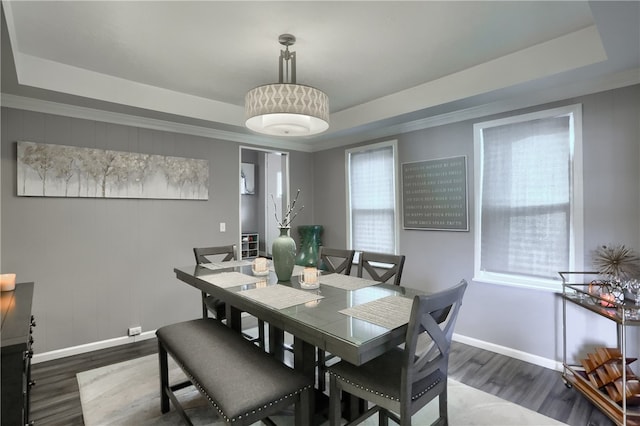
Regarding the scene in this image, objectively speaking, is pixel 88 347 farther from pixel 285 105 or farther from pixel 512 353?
pixel 512 353

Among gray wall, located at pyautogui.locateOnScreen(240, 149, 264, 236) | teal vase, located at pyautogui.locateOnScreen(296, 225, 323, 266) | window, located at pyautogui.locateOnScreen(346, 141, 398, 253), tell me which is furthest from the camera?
gray wall, located at pyautogui.locateOnScreen(240, 149, 264, 236)

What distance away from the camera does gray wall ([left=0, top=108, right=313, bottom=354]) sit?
110 inches

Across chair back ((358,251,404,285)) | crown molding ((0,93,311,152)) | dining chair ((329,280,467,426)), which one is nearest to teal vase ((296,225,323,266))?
crown molding ((0,93,311,152))

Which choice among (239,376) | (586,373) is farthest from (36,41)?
(586,373)

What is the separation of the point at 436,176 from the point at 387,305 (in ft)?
7.13

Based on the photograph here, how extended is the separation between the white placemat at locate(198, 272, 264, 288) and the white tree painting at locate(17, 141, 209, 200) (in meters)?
1.59

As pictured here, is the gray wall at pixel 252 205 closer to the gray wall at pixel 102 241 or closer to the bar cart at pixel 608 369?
the gray wall at pixel 102 241

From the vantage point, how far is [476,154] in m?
3.18

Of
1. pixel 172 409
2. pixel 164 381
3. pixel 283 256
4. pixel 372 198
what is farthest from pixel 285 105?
pixel 372 198

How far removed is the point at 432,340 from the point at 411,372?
0.19 meters

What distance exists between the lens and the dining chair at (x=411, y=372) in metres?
1.33

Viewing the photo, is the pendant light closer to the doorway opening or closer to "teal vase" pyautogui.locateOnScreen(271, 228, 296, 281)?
"teal vase" pyautogui.locateOnScreen(271, 228, 296, 281)

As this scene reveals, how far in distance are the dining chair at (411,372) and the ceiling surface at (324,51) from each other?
169 centimetres

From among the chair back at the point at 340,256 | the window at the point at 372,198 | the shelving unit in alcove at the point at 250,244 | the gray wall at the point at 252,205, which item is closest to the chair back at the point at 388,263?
the chair back at the point at 340,256
